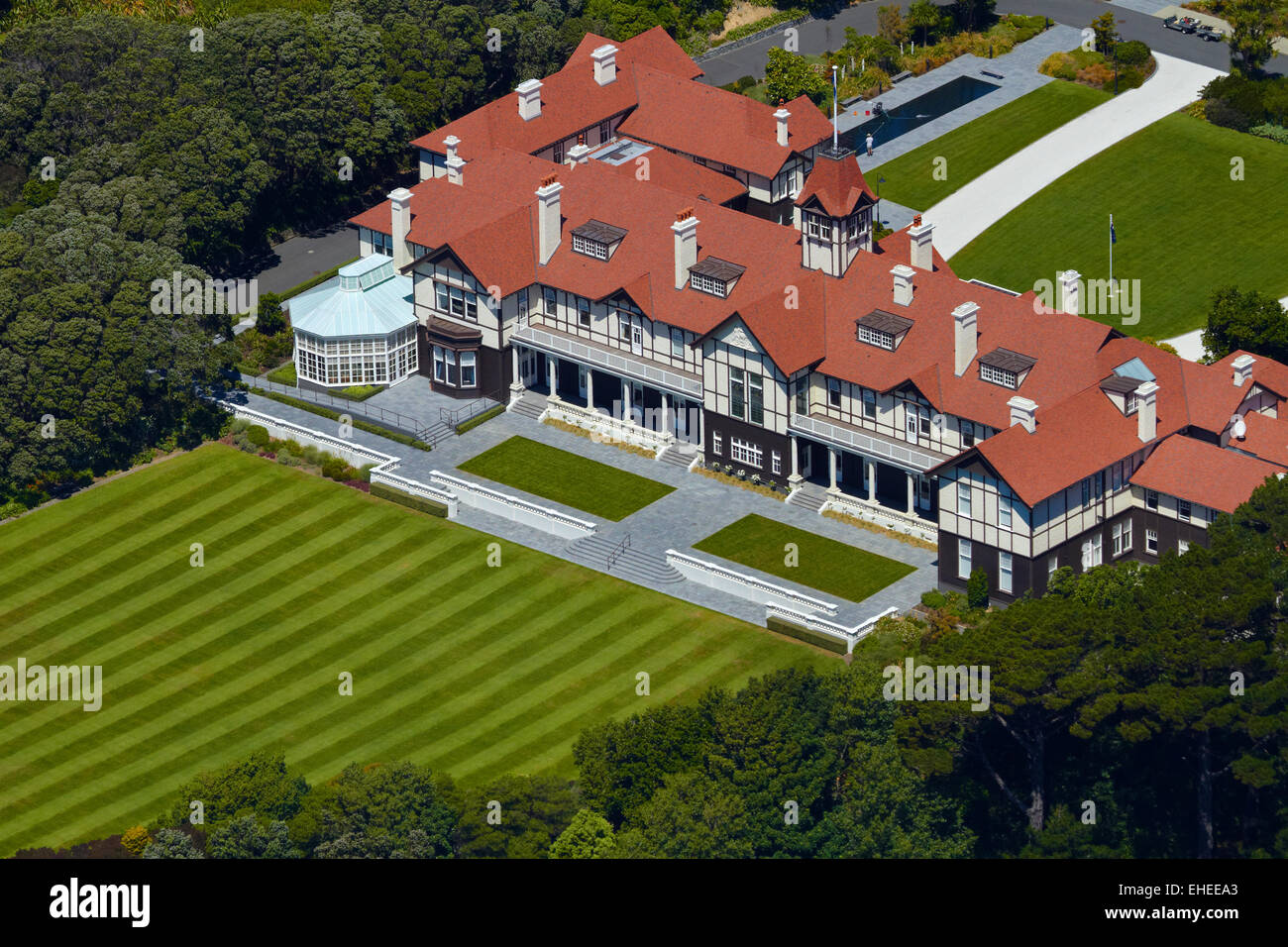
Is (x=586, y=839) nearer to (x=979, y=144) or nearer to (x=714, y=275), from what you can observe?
(x=714, y=275)

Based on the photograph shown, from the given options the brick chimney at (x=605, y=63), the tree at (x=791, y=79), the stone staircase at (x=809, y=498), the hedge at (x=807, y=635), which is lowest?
the hedge at (x=807, y=635)

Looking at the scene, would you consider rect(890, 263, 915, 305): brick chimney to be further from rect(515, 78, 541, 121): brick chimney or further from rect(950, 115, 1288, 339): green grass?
rect(515, 78, 541, 121): brick chimney

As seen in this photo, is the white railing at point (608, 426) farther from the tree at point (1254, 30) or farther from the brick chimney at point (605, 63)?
the tree at point (1254, 30)

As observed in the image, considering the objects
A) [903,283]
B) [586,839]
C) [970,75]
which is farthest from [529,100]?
[586,839]

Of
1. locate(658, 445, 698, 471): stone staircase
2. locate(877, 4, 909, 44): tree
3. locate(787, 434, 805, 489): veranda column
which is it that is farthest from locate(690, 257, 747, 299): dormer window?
locate(877, 4, 909, 44): tree


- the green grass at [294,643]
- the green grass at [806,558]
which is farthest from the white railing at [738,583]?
the green grass at [294,643]
